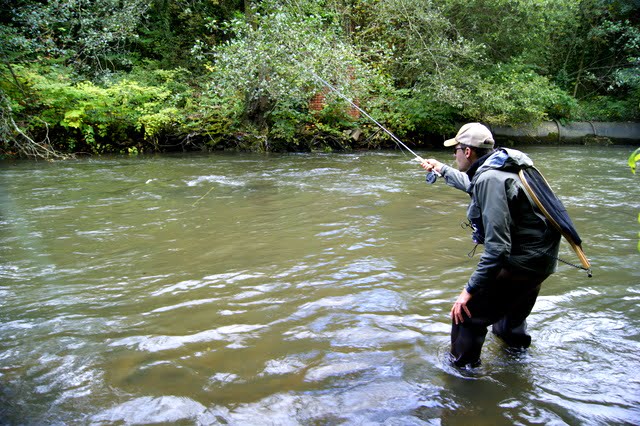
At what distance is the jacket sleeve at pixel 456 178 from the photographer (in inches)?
140

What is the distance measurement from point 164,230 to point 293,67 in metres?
8.22

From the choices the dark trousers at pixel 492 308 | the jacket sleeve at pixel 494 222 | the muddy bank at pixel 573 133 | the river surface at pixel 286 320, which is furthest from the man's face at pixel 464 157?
the muddy bank at pixel 573 133

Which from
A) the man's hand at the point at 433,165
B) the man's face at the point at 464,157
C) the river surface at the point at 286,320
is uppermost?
the man's face at the point at 464,157

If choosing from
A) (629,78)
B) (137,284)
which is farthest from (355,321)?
(629,78)

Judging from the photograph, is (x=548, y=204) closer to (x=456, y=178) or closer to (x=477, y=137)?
(x=477, y=137)

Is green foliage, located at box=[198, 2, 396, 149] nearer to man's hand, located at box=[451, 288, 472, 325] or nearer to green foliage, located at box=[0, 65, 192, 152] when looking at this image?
green foliage, located at box=[0, 65, 192, 152]

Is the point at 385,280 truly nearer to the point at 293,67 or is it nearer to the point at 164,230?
the point at 164,230

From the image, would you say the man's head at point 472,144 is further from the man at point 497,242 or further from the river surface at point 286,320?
the river surface at point 286,320

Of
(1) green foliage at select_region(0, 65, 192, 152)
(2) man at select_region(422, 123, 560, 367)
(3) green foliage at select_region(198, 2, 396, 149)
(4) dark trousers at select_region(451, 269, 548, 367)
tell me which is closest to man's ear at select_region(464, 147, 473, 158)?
(2) man at select_region(422, 123, 560, 367)

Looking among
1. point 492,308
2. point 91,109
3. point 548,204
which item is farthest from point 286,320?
point 91,109

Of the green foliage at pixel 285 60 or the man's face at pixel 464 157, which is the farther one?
the green foliage at pixel 285 60

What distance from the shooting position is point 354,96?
14883mm

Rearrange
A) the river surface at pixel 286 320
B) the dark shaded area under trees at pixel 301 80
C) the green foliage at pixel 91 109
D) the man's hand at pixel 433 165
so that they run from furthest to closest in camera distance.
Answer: the green foliage at pixel 91 109, the dark shaded area under trees at pixel 301 80, the man's hand at pixel 433 165, the river surface at pixel 286 320

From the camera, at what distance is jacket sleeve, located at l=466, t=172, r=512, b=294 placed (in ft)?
9.46
